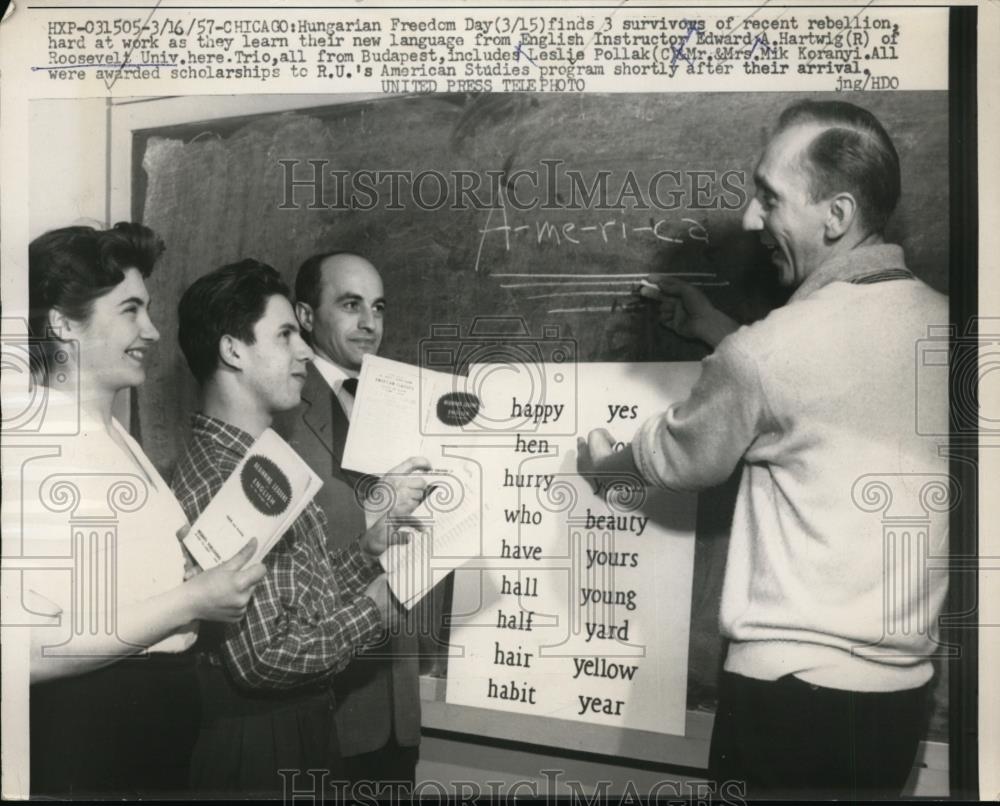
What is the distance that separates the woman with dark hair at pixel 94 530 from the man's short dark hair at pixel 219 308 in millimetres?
82

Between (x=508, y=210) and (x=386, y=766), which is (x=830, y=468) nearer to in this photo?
(x=508, y=210)

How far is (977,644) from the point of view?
2.08 meters

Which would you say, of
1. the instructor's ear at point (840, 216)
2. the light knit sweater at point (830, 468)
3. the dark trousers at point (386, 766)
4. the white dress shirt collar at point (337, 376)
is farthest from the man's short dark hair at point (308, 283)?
the instructor's ear at point (840, 216)

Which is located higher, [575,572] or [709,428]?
[709,428]

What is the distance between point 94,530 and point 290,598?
41cm

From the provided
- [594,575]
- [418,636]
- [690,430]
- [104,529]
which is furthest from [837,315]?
[104,529]

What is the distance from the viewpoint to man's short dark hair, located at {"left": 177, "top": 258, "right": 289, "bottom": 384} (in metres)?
2.09

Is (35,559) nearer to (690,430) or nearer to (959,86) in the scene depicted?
(690,430)

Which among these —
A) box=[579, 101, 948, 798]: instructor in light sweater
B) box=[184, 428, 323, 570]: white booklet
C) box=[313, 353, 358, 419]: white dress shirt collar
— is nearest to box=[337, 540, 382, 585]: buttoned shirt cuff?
box=[184, 428, 323, 570]: white booklet

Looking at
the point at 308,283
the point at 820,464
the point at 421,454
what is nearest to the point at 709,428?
the point at 820,464

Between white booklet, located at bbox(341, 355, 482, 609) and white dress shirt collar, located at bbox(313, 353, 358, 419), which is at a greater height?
white dress shirt collar, located at bbox(313, 353, 358, 419)

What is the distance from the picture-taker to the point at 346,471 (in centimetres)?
209

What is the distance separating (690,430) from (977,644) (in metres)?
0.69

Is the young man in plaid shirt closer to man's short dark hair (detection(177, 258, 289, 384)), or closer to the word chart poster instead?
man's short dark hair (detection(177, 258, 289, 384))
